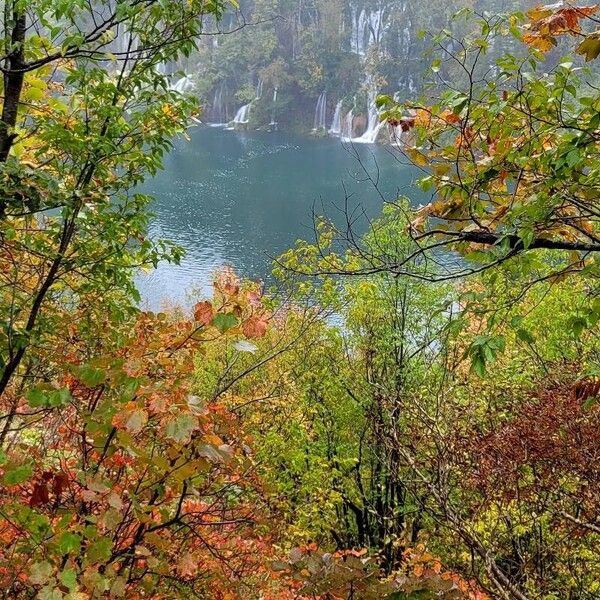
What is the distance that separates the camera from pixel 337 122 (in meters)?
103

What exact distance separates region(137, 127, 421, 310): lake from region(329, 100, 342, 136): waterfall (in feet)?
36.9

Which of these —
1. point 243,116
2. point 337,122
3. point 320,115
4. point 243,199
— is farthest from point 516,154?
point 243,116

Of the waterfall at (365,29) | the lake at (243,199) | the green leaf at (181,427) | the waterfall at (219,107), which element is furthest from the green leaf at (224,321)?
the waterfall at (365,29)

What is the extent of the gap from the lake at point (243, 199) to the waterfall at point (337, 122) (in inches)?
443

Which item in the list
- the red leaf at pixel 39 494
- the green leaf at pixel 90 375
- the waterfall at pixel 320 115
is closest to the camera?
the green leaf at pixel 90 375

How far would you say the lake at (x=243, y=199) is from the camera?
1682 inches

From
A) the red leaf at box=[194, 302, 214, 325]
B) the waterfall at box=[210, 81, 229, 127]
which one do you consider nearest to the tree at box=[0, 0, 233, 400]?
the red leaf at box=[194, 302, 214, 325]

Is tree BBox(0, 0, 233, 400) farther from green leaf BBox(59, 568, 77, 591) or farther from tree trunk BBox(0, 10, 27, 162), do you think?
green leaf BBox(59, 568, 77, 591)

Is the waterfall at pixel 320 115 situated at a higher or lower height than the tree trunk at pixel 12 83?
higher

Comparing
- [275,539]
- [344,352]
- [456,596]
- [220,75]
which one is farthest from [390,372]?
[220,75]

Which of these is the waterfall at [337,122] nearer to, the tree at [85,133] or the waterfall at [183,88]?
the waterfall at [183,88]

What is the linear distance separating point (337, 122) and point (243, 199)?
163 feet

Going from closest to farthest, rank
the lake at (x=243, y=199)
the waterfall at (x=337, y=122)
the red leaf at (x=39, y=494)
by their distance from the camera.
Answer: the red leaf at (x=39, y=494) < the lake at (x=243, y=199) < the waterfall at (x=337, y=122)

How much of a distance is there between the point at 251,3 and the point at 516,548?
12213 cm
